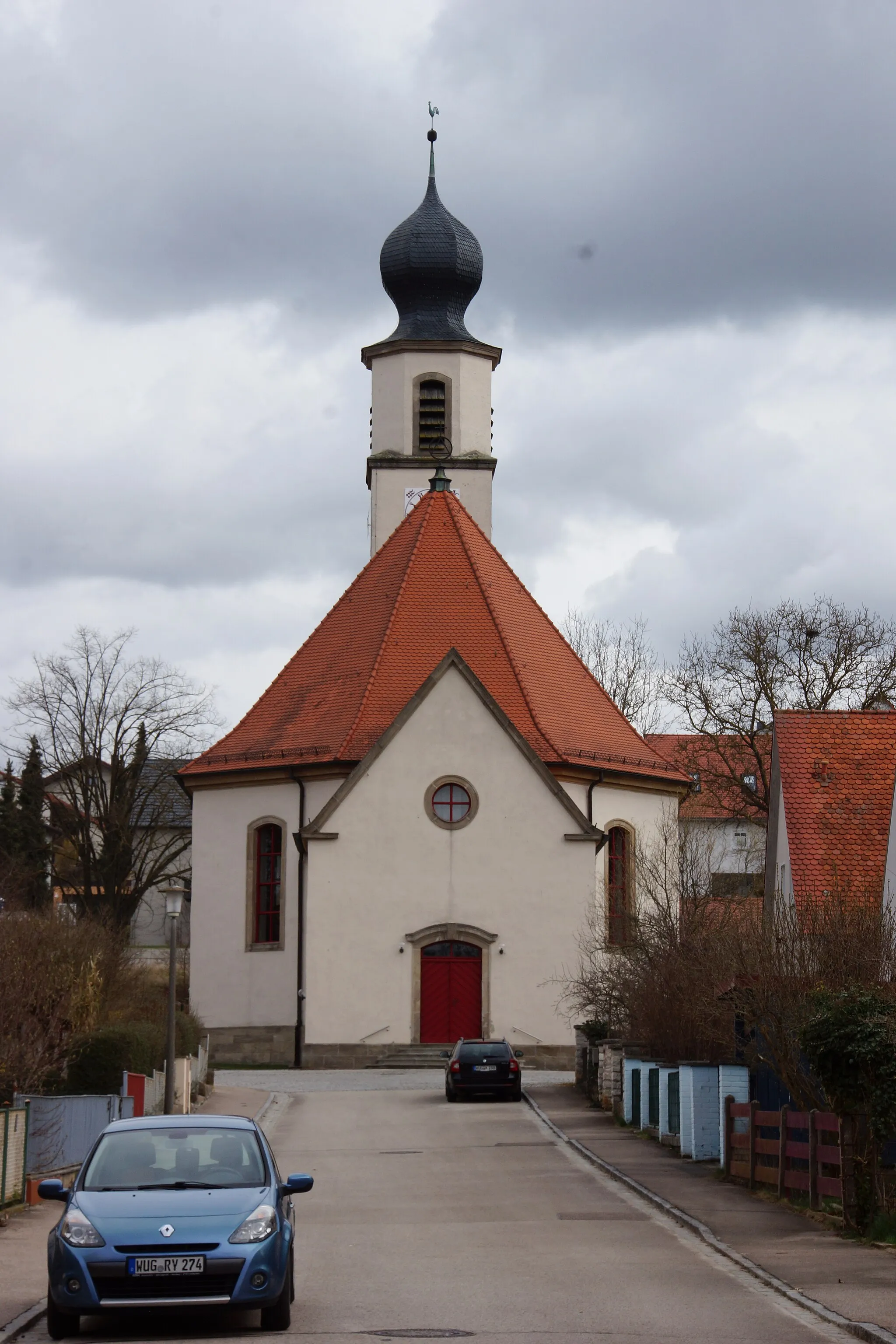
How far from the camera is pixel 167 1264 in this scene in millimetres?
9711

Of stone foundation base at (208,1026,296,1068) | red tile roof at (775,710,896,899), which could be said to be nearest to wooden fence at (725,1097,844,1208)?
red tile roof at (775,710,896,899)

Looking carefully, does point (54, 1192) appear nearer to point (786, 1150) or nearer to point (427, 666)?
point (786, 1150)

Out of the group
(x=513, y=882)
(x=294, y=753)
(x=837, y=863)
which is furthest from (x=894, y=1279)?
(x=294, y=753)

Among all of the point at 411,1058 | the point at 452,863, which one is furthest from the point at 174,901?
the point at 452,863

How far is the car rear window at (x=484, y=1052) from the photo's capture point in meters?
28.6

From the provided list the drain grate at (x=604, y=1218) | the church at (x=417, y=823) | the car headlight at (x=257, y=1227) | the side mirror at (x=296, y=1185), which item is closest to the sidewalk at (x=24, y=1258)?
the side mirror at (x=296, y=1185)

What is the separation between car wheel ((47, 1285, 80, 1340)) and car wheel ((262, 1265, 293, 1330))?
40.7 inches

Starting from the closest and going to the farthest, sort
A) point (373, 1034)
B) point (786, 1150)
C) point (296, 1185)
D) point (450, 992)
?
point (296, 1185)
point (786, 1150)
point (373, 1034)
point (450, 992)

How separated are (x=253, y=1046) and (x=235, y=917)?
3.07 meters

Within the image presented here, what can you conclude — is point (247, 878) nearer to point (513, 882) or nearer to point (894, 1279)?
point (513, 882)

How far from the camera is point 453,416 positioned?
4972cm

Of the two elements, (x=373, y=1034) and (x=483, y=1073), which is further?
(x=373, y=1034)

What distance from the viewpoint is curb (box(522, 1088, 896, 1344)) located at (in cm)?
952

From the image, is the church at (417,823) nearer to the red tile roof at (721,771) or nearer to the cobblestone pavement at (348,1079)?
the cobblestone pavement at (348,1079)
